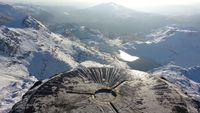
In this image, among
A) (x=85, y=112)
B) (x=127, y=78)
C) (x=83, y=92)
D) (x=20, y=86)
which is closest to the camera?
(x=85, y=112)

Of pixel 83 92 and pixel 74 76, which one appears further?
pixel 74 76

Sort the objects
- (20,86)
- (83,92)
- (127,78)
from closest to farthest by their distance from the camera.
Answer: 1. (83,92)
2. (127,78)
3. (20,86)

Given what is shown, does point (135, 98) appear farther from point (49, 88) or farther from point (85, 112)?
point (49, 88)

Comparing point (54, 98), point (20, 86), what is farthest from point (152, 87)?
point (20, 86)

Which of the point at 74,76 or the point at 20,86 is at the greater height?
the point at 74,76

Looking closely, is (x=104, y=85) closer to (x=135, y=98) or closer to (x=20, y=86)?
(x=135, y=98)

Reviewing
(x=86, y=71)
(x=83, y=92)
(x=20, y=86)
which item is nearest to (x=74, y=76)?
(x=86, y=71)
